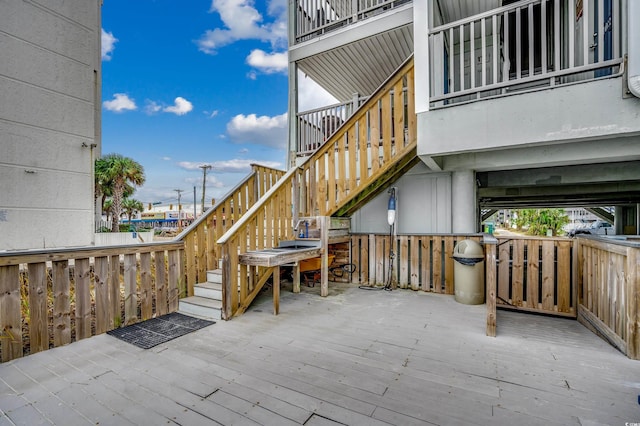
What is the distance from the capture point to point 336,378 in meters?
2.20

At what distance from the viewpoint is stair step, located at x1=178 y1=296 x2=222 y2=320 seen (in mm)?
3625

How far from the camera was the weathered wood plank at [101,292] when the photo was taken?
310 cm

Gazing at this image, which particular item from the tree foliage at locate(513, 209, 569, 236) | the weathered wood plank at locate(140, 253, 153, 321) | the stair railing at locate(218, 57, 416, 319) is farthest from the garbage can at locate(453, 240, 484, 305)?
the tree foliage at locate(513, 209, 569, 236)

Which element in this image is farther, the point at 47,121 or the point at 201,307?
the point at 47,121

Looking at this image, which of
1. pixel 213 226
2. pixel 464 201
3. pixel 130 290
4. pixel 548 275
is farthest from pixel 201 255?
pixel 548 275

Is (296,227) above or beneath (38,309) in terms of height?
above

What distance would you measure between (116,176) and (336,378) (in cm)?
1904

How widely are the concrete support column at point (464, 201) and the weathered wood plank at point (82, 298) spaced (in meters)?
5.36

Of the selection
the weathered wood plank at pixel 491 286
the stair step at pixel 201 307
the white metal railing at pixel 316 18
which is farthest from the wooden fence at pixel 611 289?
the white metal railing at pixel 316 18

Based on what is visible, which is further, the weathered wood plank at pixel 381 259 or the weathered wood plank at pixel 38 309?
the weathered wood plank at pixel 381 259

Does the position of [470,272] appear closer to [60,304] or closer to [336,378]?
[336,378]

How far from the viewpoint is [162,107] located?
74.4 feet

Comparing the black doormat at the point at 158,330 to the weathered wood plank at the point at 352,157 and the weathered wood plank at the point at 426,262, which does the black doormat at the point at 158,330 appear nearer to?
the weathered wood plank at the point at 352,157

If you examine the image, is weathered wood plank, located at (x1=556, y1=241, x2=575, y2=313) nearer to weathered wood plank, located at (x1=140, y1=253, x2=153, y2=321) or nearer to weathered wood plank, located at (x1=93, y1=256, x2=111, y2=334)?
weathered wood plank, located at (x1=140, y1=253, x2=153, y2=321)
